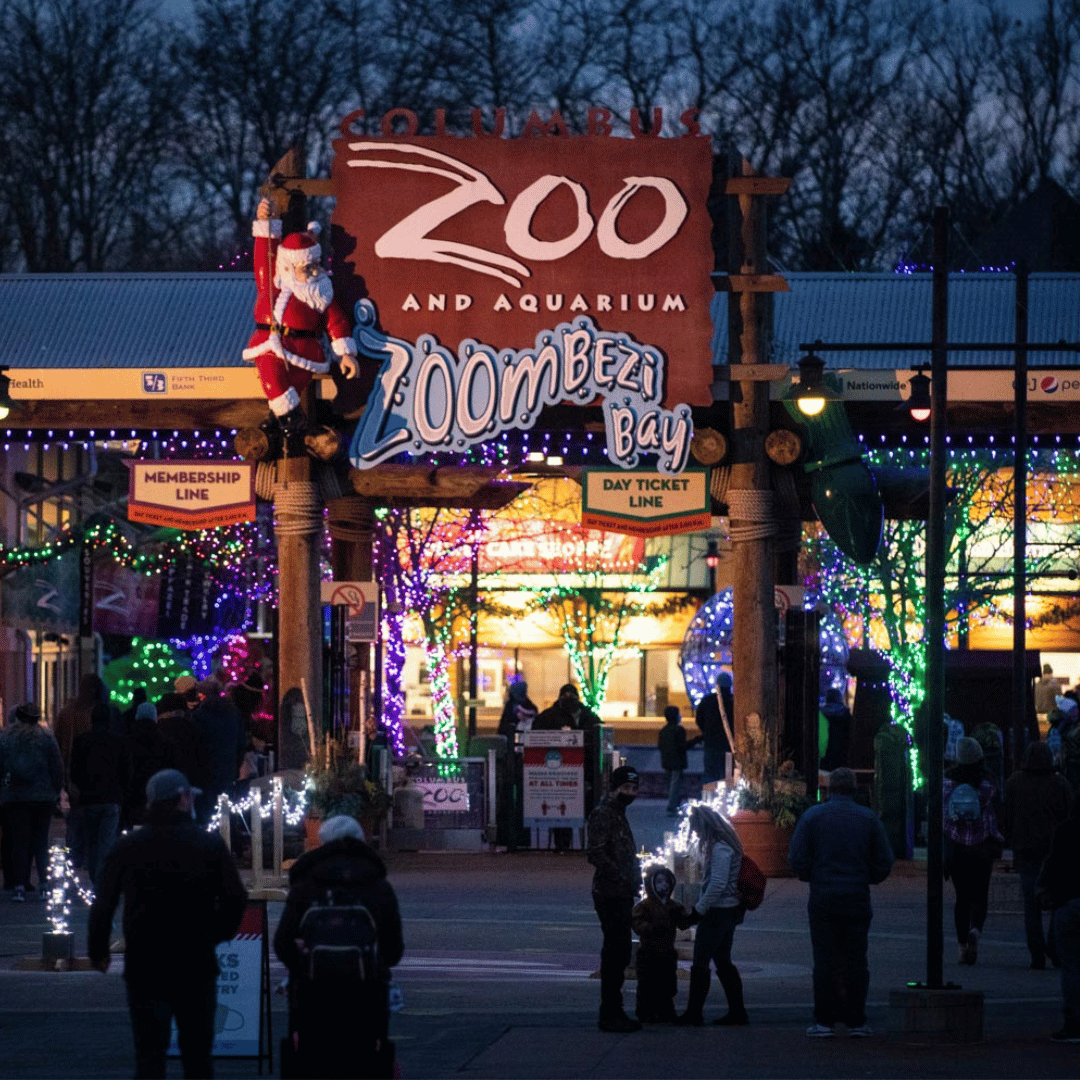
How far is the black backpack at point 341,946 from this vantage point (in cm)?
948

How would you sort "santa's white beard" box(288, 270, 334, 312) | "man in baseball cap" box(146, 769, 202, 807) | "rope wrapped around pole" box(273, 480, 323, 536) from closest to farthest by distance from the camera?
"man in baseball cap" box(146, 769, 202, 807), "santa's white beard" box(288, 270, 334, 312), "rope wrapped around pole" box(273, 480, 323, 536)

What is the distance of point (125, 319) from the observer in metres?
26.5

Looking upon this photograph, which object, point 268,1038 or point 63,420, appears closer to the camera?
point 268,1038

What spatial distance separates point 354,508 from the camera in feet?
83.5

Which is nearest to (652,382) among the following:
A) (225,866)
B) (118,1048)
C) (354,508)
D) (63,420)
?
(354,508)

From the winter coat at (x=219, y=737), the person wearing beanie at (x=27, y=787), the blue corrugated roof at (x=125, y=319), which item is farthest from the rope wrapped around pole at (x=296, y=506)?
the person wearing beanie at (x=27, y=787)

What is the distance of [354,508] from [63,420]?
332cm

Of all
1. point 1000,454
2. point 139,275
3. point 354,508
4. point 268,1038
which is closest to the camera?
point 268,1038

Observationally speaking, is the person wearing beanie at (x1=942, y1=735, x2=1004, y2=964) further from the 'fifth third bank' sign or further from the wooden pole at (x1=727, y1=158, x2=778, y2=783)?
the 'fifth third bank' sign

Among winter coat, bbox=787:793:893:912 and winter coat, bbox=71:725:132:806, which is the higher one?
winter coat, bbox=71:725:132:806

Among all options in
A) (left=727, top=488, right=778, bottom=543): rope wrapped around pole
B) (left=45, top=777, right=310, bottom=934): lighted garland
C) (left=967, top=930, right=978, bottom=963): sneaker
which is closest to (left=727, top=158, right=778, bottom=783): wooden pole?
(left=727, top=488, right=778, bottom=543): rope wrapped around pole

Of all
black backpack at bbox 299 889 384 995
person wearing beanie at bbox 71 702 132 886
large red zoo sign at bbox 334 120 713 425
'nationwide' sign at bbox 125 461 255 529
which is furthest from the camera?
'nationwide' sign at bbox 125 461 255 529

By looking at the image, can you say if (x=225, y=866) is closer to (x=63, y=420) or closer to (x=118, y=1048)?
(x=118, y=1048)

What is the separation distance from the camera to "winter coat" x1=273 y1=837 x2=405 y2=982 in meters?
9.64
